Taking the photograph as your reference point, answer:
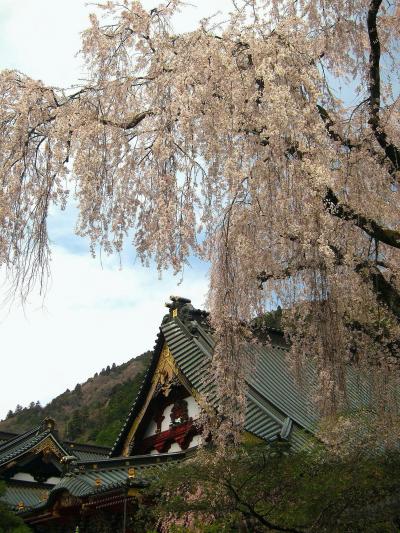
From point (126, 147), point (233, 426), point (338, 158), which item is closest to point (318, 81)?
point (338, 158)

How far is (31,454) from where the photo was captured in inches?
810

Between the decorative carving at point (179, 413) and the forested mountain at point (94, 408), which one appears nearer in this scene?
the decorative carving at point (179, 413)

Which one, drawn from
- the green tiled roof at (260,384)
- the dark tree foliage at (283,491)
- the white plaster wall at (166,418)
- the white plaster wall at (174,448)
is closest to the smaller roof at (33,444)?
the green tiled roof at (260,384)

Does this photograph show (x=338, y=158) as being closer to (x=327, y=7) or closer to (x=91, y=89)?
(x=327, y=7)

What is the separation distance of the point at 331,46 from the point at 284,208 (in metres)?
2.43

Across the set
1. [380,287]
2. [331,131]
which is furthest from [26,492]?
[331,131]

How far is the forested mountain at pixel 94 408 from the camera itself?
3962cm

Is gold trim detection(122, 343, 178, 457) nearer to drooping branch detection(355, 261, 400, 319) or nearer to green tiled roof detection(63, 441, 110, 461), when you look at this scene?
drooping branch detection(355, 261, 400, 319)

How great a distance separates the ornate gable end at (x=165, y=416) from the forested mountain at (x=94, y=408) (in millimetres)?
23373

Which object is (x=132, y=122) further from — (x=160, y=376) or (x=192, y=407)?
(x=160, y=376)

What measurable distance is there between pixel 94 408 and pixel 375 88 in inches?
1817

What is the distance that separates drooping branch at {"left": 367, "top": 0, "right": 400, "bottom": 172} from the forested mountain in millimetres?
31895

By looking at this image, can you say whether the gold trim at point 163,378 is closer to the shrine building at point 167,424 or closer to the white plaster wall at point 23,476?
the shrine building at point 167,424

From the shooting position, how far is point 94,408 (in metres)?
49.2
